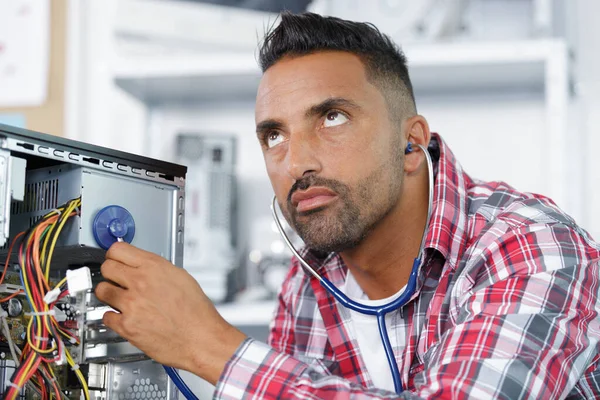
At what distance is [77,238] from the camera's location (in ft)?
2.73

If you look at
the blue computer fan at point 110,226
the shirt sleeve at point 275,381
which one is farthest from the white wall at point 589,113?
the blue computer fan at point 110,226

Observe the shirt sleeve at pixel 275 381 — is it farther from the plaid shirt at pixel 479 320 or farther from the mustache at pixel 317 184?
the mustache at pixel 317 184

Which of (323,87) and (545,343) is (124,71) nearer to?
(323,87)

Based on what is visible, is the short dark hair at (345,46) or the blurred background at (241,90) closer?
the short dark hair at (345,46)

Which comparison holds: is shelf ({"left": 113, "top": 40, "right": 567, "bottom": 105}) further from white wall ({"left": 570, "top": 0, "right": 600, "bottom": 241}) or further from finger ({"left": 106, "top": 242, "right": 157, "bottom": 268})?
finger ({"left": 106, "top": 242, "right": 157, "bottom": 268})

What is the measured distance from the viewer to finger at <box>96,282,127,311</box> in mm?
821

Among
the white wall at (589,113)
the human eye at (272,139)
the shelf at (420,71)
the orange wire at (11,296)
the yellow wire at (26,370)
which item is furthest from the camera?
the white wall at (589,113)

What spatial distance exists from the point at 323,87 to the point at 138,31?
1.04 metres

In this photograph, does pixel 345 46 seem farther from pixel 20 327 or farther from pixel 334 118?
pixel 20 327

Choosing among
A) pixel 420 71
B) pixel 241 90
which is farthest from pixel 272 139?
pixel 241 90

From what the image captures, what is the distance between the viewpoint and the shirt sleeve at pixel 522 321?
0.81 meters

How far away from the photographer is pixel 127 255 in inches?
32.1

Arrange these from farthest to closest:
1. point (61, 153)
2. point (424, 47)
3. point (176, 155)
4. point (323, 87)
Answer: point (176, 155) → point (424, 47) → point (323, 87) → point (61, 153)

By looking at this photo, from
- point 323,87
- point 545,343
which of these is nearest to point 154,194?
point 323,87
